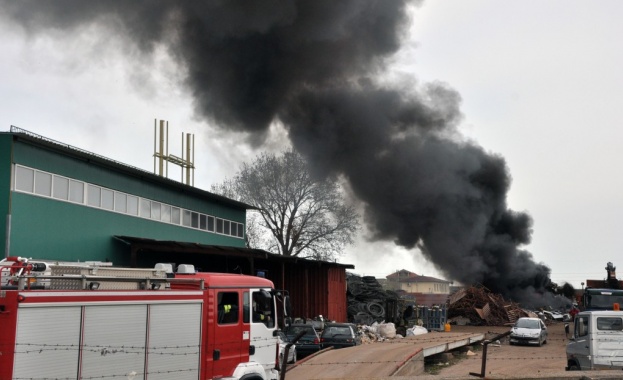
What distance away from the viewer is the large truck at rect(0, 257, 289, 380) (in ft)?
26.1

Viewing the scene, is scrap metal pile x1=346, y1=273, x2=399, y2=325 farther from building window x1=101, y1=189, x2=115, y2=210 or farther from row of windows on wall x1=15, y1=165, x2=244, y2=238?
building window x1=101, y1=189, x2=115, y2=210

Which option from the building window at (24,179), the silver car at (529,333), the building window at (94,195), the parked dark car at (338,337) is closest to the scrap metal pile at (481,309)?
the silver car at (529,333)

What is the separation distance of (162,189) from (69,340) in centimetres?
2183

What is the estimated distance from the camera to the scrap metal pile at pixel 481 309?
45062 mm

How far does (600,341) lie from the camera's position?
15945mm

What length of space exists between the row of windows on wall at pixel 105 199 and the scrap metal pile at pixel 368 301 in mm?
10654

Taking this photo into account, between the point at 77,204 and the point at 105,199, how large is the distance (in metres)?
1.98

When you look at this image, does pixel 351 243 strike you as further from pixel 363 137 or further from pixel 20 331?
pixel 20 331

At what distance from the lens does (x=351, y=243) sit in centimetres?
5816

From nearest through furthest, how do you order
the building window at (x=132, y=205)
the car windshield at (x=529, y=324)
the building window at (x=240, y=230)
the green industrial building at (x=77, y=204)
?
the green industrial building at (x=77, y=204) < the building window at (x=132, y=205) < the car windshield at (x=529, y=324) < the building window at (x=240, y=230)

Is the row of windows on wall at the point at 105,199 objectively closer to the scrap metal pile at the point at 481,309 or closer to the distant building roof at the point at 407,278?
the scrap metal pile at the point at 481,309

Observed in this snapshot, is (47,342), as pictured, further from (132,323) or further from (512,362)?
(512,362)

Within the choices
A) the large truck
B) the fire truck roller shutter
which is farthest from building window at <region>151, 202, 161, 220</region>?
the fire truck roller shutter

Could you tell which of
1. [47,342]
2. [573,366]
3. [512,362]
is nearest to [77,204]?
[47,342]
